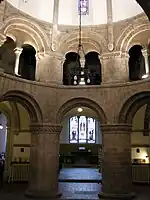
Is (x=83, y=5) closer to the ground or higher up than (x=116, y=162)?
higher up

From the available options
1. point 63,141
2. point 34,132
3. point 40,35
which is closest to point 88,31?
point 40,35

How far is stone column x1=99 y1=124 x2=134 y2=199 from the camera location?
10.9 m

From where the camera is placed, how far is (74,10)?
13.7m

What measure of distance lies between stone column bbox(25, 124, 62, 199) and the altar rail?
353cm

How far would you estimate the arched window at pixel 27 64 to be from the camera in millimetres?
15859

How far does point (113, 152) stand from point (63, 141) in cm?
1461

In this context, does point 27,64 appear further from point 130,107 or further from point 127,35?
point 130,107

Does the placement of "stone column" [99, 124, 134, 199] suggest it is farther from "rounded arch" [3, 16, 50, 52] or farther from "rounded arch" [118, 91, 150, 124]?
"rounded arch" [3, 16, 50, 52]

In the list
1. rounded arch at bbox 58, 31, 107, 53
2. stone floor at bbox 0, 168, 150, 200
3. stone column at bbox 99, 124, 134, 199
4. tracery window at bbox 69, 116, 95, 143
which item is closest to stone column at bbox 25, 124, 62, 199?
stone floor at bbox 0, 168, 150, 200

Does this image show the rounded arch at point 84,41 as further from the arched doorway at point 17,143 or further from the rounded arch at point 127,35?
the arched doorway at point 17,143

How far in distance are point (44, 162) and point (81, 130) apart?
48.8ft

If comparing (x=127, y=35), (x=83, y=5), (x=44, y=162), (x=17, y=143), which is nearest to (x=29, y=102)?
(x=44, y=162)

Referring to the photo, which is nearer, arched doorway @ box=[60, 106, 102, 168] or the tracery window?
arched doorway @ box=[60, 106, 102, 168]

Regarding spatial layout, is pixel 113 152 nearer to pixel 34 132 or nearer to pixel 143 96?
pixel 143 96
